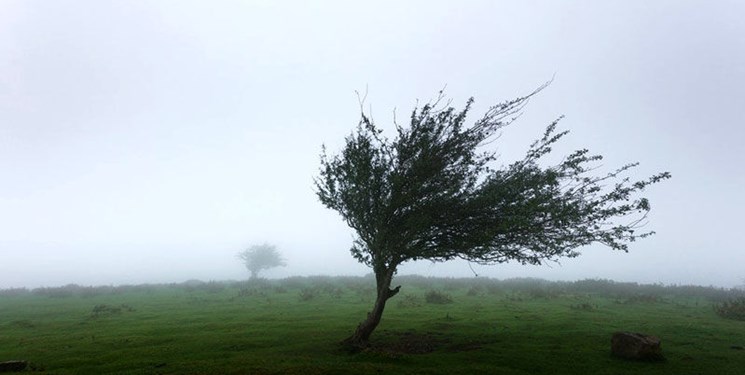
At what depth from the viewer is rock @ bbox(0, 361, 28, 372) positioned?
1777 centimetres

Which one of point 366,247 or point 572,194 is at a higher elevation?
point 572,194

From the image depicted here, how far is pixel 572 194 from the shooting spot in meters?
19.8

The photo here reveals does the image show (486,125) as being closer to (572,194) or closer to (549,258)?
(572,194)

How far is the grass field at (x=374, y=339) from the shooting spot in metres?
16.8

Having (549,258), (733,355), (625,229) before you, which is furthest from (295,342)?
(733,355)

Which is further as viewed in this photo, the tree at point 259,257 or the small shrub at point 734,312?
the tree at point 259,257

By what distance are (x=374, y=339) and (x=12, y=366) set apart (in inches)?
655

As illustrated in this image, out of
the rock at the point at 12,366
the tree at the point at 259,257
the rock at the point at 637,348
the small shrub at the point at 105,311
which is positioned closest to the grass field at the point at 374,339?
the small shrub at the point at 105,311

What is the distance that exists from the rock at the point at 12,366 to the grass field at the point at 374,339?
553mm

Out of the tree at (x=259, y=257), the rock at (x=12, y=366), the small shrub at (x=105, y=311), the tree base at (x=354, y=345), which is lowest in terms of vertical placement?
the small shrub at (x=105, y=311)

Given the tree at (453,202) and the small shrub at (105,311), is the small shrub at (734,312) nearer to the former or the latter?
the tree at (453,202)

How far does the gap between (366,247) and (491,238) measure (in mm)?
6634

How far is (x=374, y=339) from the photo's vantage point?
22906 millimetres

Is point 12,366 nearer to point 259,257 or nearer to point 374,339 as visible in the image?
point 374,339
